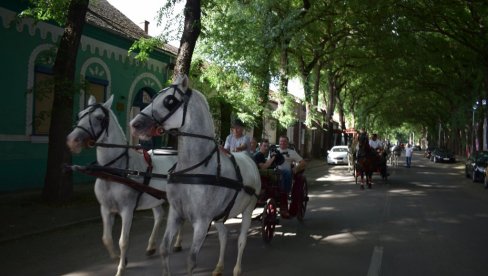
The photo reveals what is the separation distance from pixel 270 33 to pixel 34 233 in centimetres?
1206

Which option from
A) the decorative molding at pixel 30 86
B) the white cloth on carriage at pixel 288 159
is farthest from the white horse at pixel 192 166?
the decorative molding at pixel 30 86

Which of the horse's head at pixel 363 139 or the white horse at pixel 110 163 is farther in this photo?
the horse's head at pixel 363 139

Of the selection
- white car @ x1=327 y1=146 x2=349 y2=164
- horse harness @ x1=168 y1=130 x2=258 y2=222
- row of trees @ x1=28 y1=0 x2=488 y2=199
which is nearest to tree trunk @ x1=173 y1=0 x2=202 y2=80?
row of trees @ x1=28 y1=0 x2=488 y2=199

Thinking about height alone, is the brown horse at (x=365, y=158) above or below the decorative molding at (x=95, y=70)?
below

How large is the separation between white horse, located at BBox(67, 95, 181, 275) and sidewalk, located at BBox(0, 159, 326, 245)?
2900 millimetres

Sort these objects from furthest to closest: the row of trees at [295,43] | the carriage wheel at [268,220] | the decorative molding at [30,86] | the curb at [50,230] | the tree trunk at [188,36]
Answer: the decorative molding at [30,86]
the row of trees at [295,43]
the tree trunk at [188,36]
the curb at [50,230]
the carriage wheel at [268,220]

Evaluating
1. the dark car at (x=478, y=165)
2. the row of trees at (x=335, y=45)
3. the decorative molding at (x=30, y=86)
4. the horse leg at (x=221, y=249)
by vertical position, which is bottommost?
the horse leg at (x=221, y=249)

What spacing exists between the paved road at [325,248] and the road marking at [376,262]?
0.01 meters

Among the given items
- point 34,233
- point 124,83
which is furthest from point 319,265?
point 124,83

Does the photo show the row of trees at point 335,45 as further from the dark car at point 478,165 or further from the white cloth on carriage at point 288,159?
the white cloth on carriage at point 288,159

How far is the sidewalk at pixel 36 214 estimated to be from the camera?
334 inches

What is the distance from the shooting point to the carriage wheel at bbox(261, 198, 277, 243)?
295 inches

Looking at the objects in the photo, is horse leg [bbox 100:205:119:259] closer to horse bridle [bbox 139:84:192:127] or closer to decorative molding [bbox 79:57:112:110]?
horse bridle [bbox 139:84:192:127]

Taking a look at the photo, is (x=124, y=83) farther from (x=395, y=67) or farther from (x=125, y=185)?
(x=395, y=67)
